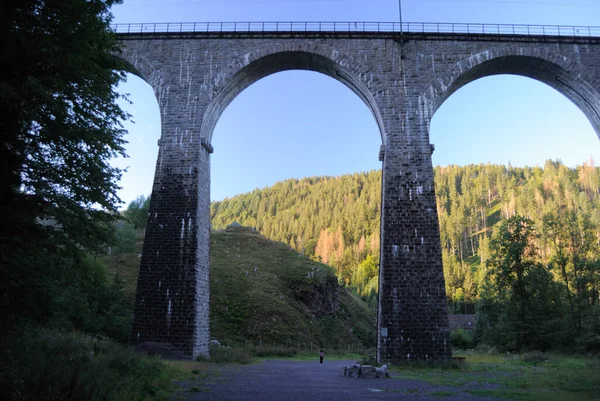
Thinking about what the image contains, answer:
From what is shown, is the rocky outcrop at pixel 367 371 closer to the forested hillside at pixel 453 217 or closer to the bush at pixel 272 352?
the bush at pixel 272 352

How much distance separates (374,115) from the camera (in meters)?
20.5

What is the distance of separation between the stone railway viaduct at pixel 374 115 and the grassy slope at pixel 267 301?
17226mm

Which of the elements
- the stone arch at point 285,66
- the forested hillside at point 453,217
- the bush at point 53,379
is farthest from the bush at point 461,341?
the bush at point 53,379

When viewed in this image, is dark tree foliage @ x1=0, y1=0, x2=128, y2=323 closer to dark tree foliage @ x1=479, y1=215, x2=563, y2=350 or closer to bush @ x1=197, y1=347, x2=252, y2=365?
bush @ x1=197, y1=347, x2=252, y2=365

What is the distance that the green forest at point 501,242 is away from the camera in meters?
30.0

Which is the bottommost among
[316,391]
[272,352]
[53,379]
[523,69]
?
[272,352]

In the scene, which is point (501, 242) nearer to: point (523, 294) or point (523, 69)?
point (523, 294)

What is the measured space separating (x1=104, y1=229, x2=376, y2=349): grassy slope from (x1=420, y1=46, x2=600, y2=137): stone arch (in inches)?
960

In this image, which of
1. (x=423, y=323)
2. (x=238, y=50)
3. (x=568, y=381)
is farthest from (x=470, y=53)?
(x=568, y=381)

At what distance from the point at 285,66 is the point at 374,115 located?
18.5 ft

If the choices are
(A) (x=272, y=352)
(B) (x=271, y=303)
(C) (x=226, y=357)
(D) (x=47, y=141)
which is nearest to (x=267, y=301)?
(B) (x=271, y=303)

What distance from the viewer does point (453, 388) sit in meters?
10.9

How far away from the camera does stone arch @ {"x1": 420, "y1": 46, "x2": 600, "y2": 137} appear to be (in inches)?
776

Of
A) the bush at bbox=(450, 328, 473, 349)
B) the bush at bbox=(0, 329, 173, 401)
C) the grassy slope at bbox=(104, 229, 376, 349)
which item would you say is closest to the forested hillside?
the grassy slope at bbox=(104, 229, 376, 349)
